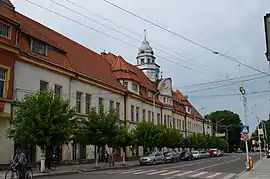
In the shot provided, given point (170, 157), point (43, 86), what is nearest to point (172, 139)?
point (170, 157)

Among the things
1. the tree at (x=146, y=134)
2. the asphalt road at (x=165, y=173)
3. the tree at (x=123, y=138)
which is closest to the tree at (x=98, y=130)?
the tree at (x=123, y=138)

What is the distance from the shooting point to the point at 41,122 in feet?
80.7

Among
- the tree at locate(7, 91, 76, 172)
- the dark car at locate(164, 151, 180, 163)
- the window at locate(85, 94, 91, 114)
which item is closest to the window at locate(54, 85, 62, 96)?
the window at locate(85, 94, 91, 114)

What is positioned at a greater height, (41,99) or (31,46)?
(31,46)

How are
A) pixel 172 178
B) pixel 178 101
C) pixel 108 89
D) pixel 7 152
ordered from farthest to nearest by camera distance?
pixel 178 101
pixel 108 89
pixel 7 152
pixel 172 178

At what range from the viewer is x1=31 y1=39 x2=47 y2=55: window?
104 feet

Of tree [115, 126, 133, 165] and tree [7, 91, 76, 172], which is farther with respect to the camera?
tree [115, 126, 133, 165]

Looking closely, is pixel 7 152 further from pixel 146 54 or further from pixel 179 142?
pixel 146 54

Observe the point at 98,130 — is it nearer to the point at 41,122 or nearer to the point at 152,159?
the point at 41,122

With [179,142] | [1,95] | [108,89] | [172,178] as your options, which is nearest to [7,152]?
[1,95]

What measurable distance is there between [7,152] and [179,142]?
34.2 metres

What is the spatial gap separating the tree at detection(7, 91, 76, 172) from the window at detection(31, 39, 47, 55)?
7.49 meters

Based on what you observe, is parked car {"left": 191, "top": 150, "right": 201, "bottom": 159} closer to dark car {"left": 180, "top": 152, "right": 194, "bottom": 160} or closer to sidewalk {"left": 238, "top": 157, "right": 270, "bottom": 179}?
dark car {"left": 180, "top": 152, "right": 194, "bottom": 160}

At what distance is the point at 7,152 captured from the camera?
88.9 ft
